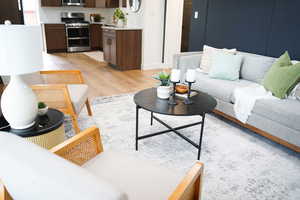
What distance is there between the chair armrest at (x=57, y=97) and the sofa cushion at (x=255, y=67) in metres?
2.32

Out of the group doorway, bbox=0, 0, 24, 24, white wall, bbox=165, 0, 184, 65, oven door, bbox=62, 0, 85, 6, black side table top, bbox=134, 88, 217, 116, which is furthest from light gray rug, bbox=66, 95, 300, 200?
oven door, bbox=62, 0, 85, 6

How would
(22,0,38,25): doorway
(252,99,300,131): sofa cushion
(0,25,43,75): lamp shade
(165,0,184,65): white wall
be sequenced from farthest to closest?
(22,0,38,25): doorway
(165,0,184,65): white wall
(252,99,300,131): sofa cushion
(0,25,43,75): lamp shade

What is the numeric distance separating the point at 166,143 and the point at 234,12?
259 centimetres

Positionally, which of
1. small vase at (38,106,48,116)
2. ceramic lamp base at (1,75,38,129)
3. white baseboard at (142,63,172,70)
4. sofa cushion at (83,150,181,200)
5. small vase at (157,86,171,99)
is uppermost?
ceramic lamp base at (1,75,38,129)

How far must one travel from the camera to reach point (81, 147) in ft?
4.82

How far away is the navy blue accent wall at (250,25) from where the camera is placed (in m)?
3.22

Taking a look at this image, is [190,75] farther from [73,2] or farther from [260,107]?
[73,2]

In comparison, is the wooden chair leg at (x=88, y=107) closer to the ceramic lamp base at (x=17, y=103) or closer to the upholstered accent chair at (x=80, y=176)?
the ceramic lamp base at (x=17, y=103)

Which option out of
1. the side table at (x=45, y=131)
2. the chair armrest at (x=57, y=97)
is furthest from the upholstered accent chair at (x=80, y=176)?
the chair armrest at (x=57, y=97)

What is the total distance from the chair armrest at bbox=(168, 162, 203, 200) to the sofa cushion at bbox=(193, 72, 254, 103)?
6.24 ft

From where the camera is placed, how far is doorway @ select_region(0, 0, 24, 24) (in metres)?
3.39

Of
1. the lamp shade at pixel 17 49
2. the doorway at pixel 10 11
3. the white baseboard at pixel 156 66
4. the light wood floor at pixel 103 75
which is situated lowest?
the light wood floor at pixel 103 75

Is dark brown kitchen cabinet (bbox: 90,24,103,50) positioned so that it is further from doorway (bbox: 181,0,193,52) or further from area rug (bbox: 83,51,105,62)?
doorway (bbox: 181,0,193,52)

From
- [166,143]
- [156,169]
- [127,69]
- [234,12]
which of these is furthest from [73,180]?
[127,69]
